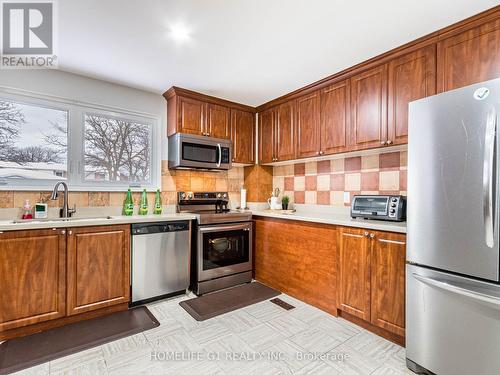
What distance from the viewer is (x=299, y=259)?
2.73m

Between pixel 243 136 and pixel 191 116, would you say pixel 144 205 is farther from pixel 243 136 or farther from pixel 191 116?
pixel 243 136

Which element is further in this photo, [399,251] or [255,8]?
[399,251]

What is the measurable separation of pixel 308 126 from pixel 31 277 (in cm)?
294

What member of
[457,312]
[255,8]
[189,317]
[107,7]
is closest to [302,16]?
[255,8]

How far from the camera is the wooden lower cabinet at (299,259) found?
244 cm

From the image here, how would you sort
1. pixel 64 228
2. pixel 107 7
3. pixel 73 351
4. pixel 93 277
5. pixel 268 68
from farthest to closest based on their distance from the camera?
pixel 268 68, pixel 93 277, pixel 64 228, pixel 73 351, pixel 107 7

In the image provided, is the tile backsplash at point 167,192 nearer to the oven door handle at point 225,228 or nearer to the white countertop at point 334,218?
the white countertop at point 334,218

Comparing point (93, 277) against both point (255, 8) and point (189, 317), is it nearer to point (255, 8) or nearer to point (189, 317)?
point (189, 317)

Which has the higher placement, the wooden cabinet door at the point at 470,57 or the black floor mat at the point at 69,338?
the wooden cabinet door at the point at 470,57

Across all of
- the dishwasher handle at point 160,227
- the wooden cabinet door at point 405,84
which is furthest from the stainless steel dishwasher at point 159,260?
the wooden cabinet door at point 405,84

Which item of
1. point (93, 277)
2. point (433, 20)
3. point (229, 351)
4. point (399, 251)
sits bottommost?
point (229, 351)

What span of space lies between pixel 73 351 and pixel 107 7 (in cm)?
238

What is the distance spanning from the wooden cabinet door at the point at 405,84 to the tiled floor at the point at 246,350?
5.48ft

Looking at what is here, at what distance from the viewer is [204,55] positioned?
2311 mm
